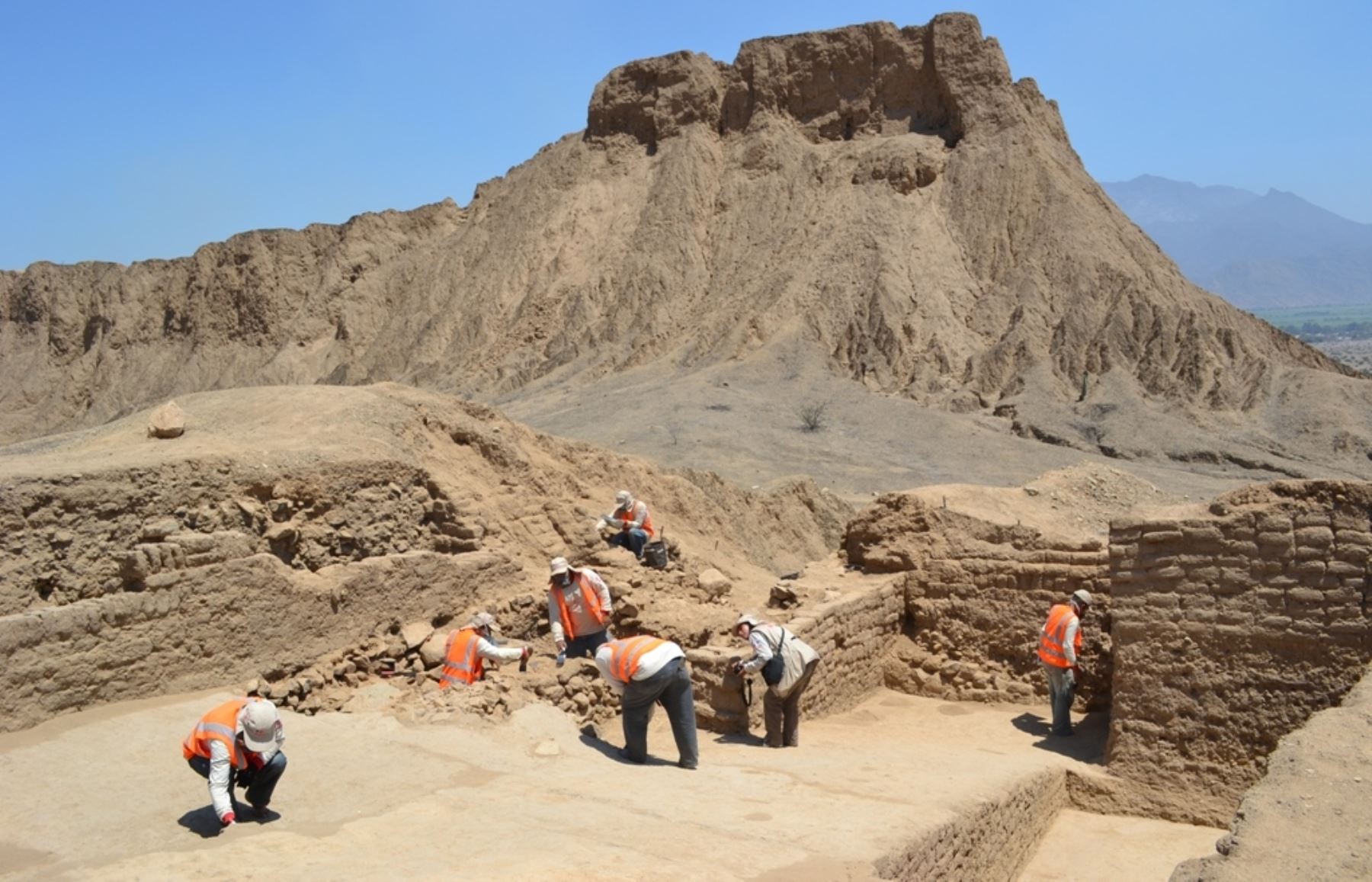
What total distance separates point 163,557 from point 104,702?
3.39 feet

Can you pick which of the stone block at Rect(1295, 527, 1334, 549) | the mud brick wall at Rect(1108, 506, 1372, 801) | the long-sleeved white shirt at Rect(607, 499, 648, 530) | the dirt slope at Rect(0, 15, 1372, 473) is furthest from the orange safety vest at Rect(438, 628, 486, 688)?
the dirt slope at Rect(0, 15, 1372, 473)

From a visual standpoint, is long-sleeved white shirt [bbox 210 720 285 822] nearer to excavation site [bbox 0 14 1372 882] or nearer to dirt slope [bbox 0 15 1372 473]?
excavation site [bbox 0 14 1372 882]

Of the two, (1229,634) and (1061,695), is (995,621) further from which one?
(1229,634)

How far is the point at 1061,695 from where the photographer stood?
9961mm

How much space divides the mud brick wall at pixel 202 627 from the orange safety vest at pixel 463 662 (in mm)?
1348

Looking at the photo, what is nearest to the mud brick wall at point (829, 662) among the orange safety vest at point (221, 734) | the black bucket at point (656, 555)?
the black bucket at point (656, 555)

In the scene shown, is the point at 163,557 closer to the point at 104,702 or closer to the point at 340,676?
the point at 104,702

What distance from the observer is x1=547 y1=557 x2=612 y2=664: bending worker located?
928 centimetres

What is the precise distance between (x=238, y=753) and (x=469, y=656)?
8.33 feet

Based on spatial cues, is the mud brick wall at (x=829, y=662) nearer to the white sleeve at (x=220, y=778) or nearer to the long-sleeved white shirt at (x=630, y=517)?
the long-sleeved white shirt at (x=630, y=517)

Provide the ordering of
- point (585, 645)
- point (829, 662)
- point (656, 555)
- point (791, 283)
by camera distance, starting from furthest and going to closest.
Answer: point (791, 283), point (656, 555), point (829, 662), point (585, 645)

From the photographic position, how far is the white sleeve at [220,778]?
6035 mm

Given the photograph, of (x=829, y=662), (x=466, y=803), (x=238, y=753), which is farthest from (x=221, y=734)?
(x=829, y=662)

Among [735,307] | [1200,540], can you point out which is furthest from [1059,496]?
[735,307]
